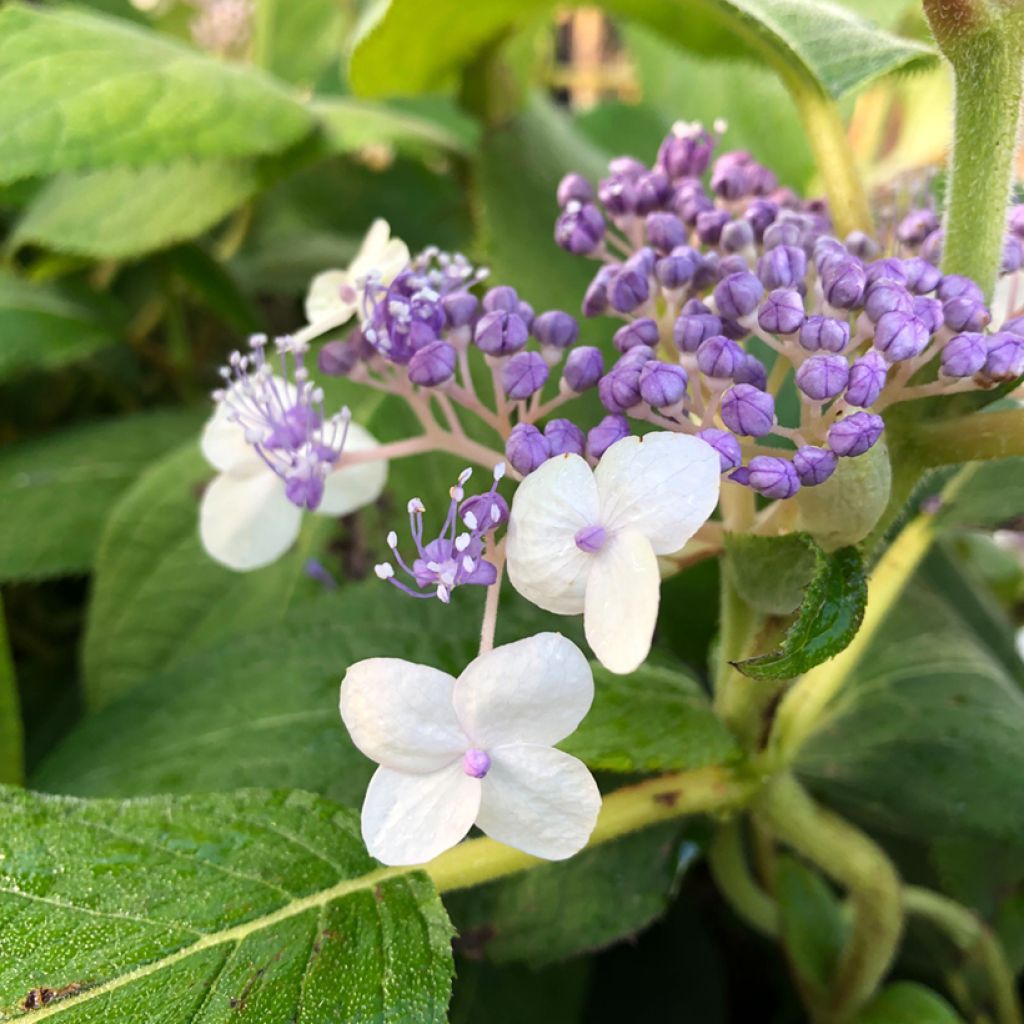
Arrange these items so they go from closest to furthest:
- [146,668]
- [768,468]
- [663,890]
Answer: [768,468]
[663,890]
[146,668]

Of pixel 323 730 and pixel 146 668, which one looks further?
pixel 146 668

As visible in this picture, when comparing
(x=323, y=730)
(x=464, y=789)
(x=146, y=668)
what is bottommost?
(x=146, y=668)

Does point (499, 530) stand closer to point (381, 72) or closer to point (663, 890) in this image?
point (663, 890)

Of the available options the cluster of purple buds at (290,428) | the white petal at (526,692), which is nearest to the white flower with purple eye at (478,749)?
the white petal at (526,692)

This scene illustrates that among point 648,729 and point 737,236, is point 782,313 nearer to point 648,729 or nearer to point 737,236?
point 737,236

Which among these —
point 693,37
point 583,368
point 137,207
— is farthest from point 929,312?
point 137,207

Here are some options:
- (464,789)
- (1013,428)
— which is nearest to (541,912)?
(464,789)
